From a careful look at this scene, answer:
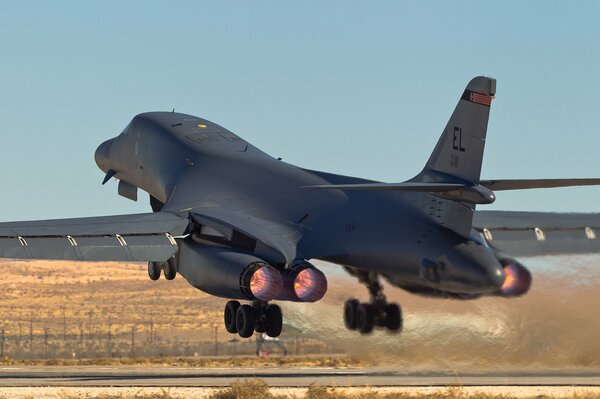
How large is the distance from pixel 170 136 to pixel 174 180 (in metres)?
2.09

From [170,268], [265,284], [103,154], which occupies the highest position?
[103,154]

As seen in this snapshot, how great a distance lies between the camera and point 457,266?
Result: 39.5 metres

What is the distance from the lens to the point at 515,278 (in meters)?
42.1

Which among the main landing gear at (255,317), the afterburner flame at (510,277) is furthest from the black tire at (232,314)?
the afterburner flame at (510,277)

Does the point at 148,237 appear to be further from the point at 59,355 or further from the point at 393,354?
the point at 59,355

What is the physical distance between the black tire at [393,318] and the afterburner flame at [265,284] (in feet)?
15.2

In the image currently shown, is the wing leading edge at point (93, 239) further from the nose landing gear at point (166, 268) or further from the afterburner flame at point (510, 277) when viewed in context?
the afterburner flame at point (510, 277)

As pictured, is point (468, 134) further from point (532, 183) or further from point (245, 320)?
point (245, 320)

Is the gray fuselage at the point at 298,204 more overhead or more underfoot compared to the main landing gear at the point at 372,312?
more overhead

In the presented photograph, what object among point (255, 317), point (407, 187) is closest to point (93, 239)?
point (255, 317)

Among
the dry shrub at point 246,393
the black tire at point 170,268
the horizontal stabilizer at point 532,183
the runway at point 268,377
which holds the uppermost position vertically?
the horizontal stabilizer at point 532,183

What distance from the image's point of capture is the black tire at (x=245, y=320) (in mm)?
44531

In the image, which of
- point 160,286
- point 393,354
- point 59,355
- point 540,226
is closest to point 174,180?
point 393,354

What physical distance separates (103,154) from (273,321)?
13.1m
